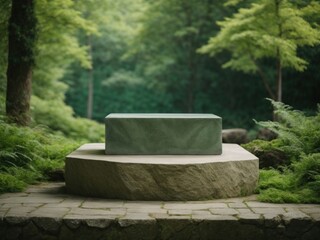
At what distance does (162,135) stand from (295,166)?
2290 millimetres

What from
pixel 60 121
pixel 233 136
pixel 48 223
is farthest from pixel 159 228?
pixel 60 121

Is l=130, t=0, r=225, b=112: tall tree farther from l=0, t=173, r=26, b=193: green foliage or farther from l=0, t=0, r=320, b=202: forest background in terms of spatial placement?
l=0, t=173, r=26, b=193: green foliage

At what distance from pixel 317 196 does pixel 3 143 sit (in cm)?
564

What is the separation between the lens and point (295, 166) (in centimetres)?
719

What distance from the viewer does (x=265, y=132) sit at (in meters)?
13.7

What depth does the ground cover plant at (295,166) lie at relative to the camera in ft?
21.1

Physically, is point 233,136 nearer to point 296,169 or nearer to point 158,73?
point 296,169

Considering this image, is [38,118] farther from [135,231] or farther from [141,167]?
[135,231]

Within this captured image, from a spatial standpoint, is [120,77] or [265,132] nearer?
[265,132]

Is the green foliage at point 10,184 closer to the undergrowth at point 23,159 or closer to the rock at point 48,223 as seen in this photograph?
the undergrowth at point 23,159

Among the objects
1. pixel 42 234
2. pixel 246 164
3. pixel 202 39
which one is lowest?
pixel 42 234

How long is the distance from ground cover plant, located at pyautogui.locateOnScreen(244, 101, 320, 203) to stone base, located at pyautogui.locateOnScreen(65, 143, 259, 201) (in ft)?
1.75

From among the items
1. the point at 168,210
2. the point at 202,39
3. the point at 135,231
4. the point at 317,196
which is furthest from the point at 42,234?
the point at 202,39

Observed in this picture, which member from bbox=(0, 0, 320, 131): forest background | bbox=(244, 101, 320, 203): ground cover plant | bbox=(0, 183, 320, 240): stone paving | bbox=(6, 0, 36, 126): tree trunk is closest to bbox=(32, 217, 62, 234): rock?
bbox=(0, 183, 320, 240): stone paving
